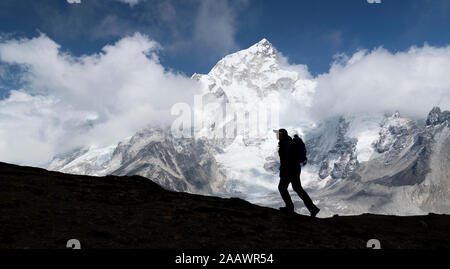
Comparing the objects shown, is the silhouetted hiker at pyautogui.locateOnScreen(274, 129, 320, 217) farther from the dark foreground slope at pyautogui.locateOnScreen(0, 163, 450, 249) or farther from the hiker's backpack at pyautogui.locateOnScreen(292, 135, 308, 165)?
the dark foreground slope at pyautogui.locateOnScreen(0, 163, 450, 249)

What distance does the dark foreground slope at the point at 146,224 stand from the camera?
37.1ft

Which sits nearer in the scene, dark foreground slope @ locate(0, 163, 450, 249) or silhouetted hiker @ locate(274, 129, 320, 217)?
dark foreground slope @ locate(0, 163, 450, 249)

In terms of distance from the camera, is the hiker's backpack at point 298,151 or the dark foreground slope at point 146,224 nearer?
the dark foreground slope at point 146,224

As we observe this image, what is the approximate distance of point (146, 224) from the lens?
43.0ft

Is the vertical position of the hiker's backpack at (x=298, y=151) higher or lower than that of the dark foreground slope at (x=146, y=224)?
higher

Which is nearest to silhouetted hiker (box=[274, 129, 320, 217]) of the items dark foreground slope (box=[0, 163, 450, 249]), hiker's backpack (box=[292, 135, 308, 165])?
hiker's backpack (box=[292, 135, 308, 165])

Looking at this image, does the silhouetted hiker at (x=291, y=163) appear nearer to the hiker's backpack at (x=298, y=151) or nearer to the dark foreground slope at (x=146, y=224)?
the hiker's backpack at (x=298, y=151)

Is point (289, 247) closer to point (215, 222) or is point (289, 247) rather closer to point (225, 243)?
point (225, 243)

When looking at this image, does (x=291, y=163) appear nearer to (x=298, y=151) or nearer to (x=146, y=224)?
(x=298, y=151)

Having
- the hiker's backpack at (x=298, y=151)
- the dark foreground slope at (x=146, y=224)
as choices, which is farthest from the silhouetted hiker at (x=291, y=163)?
the dark foreground slope at (x=146, y=224)

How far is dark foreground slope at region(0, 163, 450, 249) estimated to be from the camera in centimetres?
1132

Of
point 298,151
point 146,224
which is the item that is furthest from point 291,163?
point 146,224
